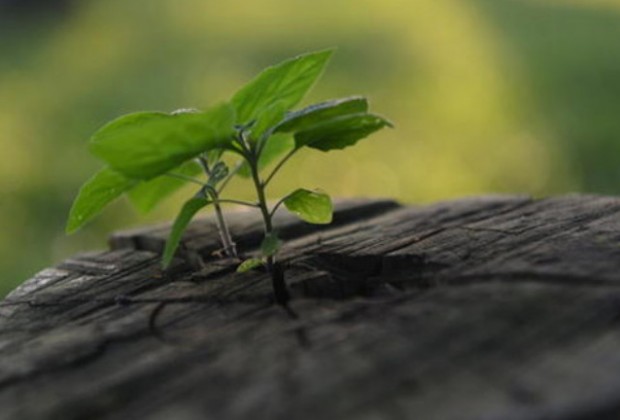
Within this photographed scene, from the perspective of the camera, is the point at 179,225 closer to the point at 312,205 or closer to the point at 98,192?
the point at 98,192

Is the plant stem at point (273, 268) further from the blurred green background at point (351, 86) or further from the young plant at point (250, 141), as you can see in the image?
the blurred green background at point (351, 86)

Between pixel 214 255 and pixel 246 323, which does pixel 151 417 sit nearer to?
pixel 246 323

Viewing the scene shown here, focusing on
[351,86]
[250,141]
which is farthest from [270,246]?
[351,86]

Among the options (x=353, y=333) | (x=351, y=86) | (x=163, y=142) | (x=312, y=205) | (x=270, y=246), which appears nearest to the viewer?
(x=353, y=333)

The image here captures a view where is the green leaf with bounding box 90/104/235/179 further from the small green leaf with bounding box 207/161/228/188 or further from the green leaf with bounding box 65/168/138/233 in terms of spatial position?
the small green leaf with bounding box 207/161/228/188

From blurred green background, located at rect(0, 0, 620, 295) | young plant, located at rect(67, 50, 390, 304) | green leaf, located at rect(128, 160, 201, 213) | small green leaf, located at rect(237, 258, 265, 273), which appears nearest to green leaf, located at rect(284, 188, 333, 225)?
young plant, located at rect(67, 50, 390, 304)

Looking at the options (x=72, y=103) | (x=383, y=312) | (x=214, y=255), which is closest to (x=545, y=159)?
(x=72, y=103)

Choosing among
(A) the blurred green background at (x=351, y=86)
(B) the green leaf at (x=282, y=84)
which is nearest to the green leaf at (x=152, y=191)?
(B) the green leaf at (x=282, y=84)

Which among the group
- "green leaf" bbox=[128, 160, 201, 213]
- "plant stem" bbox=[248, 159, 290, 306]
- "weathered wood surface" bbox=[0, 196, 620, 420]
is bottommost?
"weathered wood surface" bbox=[0, 196, 620, 420]
